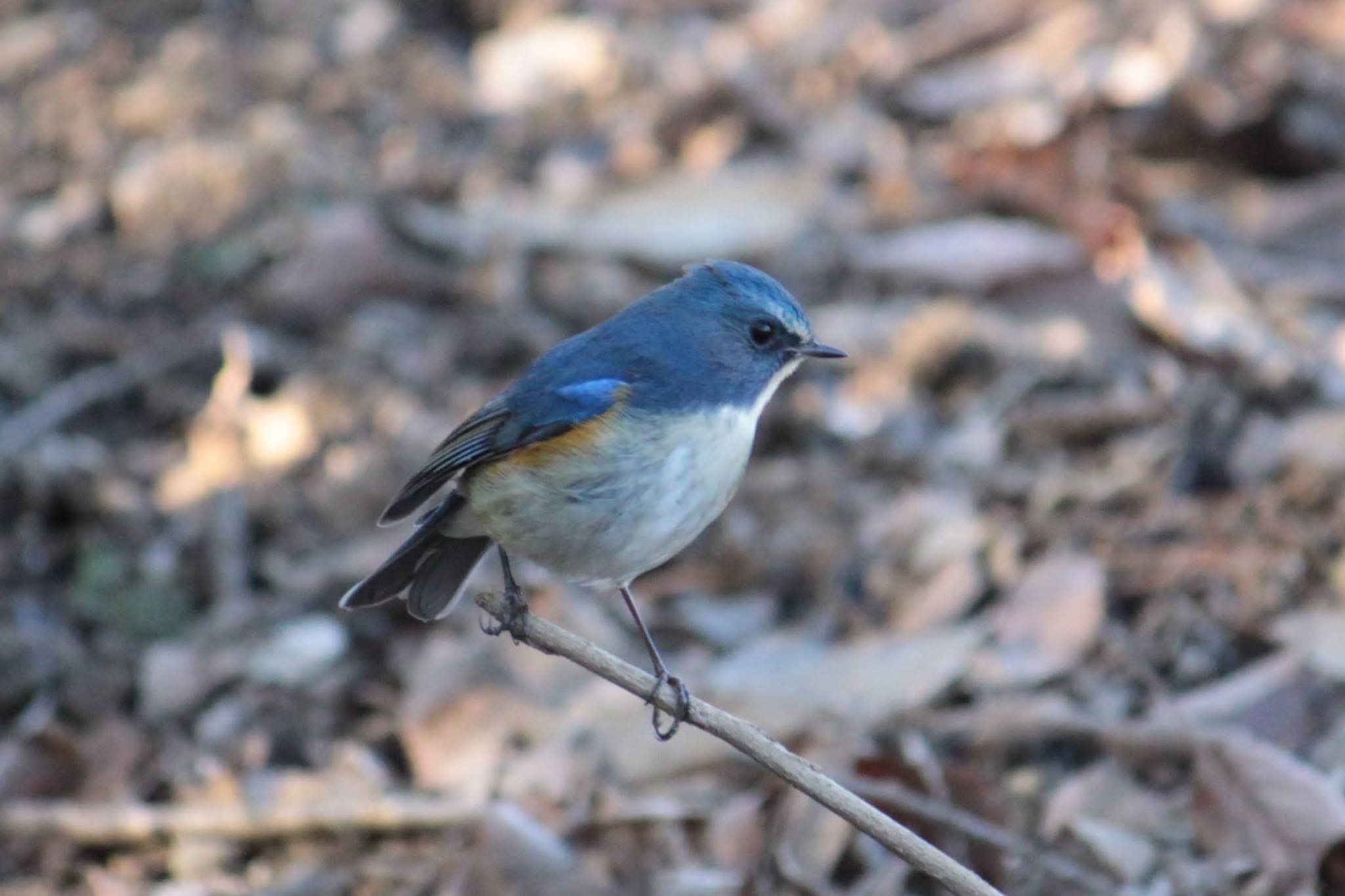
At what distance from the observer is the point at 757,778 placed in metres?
4.66

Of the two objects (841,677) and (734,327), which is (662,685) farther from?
(841,677)

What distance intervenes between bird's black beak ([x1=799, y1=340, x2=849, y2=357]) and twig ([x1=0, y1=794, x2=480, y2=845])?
157 cm

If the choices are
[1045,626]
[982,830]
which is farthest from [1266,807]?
[1045,626]

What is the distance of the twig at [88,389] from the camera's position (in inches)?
251

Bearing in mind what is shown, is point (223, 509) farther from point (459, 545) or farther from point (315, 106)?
point (315, 106)

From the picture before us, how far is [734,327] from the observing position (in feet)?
13.1

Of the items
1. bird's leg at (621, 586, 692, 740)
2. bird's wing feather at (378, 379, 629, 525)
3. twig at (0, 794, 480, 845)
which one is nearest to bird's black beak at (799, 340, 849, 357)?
bird's wing feather at (378, 379, 629, 525)

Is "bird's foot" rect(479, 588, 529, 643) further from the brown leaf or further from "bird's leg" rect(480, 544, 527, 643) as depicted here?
the brown leaf

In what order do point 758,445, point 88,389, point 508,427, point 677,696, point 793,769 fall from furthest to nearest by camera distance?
1. point 88,389
2. point 758,445
3. point 508,427
4. point 677,696
5. point 793,769

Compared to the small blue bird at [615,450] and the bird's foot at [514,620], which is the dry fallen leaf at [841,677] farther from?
the bird's foot at [514,620]

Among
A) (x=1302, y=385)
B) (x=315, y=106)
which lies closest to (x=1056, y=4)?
(x=1302, y=385)

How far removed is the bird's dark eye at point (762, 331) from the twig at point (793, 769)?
1.01 metres

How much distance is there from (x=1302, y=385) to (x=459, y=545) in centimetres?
325

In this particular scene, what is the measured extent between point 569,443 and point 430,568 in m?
Answer: 0.58
